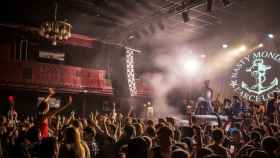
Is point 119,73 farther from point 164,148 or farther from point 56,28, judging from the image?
point 164,148

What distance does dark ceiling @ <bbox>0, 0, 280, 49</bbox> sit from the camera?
15641mm

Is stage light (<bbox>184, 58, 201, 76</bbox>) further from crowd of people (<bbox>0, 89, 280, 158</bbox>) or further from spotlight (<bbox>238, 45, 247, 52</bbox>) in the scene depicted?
crowd of people (<bbox>0, 89, 280, 158</bbox>)

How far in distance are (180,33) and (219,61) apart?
10.5 feet

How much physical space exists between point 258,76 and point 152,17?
278 inches

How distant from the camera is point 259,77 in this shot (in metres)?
18.9

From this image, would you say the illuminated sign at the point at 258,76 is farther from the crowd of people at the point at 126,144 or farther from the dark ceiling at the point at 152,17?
the crowd of people at the point at 126,144

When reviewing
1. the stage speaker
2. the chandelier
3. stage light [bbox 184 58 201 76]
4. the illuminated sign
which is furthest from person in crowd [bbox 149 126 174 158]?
stage light [bbox 184 58 201 76]

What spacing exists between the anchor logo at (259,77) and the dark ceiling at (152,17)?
6.13 ft

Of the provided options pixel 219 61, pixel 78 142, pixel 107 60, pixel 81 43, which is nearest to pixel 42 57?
pixel 81 43

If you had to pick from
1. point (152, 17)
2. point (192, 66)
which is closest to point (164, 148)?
point (152, 17)

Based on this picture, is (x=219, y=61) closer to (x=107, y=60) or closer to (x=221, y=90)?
(x=221, y=90)

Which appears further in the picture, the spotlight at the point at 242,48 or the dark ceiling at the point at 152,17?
the spotlight at the point at 242,48

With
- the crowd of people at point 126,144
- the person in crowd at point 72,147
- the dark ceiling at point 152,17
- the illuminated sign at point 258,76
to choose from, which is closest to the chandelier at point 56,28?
the dark ceiling at point 152,17

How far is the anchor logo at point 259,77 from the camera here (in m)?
18.5
